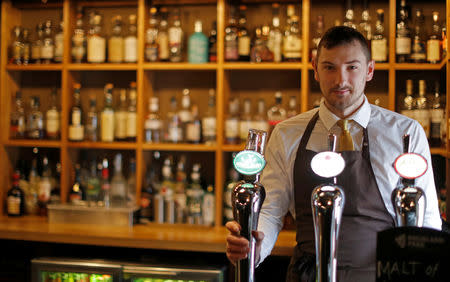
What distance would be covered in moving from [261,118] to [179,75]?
1.99 feet

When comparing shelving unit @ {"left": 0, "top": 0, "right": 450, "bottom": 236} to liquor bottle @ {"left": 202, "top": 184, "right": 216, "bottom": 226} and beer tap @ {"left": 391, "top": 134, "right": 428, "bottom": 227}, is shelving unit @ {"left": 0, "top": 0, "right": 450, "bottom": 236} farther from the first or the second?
beer tap @ {"left": 391, "top": 134, "right": 428, "bottom": 227}

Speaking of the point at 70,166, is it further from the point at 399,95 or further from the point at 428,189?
the point at 428,189

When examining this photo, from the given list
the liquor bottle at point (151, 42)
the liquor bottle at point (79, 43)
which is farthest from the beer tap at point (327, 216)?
the liquor bottle at point (79, 43)

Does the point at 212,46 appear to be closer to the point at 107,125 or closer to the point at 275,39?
the point at 275,39

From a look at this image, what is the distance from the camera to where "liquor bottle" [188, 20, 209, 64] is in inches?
107

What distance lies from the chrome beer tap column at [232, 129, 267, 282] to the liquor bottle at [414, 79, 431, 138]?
5.87 ft

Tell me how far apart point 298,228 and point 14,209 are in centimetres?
190

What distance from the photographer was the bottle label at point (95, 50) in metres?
2.84

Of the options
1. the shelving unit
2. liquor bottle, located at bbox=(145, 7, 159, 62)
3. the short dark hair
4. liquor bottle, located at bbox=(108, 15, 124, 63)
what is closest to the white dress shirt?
the short dark hair

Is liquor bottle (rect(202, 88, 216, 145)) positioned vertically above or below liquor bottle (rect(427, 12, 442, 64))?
below

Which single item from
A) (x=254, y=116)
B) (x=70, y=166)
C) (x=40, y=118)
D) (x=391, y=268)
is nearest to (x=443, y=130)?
(x=254, y=116)

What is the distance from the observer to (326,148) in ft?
A: 5.17

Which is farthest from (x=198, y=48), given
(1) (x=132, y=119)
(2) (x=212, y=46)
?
(1) (x=132, y=119)

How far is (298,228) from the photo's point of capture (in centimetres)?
160
